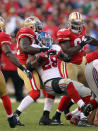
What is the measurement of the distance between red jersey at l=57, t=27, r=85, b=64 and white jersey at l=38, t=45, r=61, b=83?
0.92 ft

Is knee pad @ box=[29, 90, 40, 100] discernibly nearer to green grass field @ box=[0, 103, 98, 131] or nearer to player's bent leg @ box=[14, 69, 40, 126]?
player's bent leg @ box=[14, 69, 40, 126]

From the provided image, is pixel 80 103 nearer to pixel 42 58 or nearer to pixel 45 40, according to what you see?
pixel 42 58

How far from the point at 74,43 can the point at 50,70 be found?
54cm

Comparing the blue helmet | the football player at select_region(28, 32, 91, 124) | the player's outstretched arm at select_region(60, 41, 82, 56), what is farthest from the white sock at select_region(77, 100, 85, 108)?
the blue helmet

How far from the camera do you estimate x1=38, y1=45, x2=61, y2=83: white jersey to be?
649cm

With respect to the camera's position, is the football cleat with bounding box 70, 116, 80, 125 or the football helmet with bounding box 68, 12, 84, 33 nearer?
the football cleat with bounding box 70, 116, 80, 125

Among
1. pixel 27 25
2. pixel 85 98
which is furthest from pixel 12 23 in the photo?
pixel 85 98

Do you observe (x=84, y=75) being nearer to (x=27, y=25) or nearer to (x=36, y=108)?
(x=27, y=25)

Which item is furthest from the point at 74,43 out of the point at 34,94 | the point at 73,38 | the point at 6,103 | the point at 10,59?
the point at 6,103

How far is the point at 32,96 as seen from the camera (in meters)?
6.38

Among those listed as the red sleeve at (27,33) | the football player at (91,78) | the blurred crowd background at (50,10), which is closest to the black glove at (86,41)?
the football player at (91,78)

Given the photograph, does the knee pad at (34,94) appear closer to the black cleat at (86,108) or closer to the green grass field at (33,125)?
the green grass field at (33,125)

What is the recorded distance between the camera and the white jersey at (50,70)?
6492 mm

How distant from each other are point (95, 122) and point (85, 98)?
37cm
